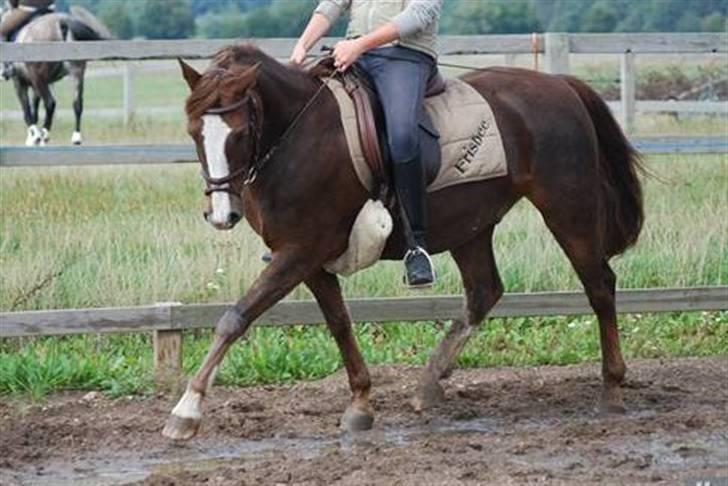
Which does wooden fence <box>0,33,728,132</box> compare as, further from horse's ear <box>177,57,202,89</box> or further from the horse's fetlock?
the horse's fetlock

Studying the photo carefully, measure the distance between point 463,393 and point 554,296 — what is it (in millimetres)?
1169

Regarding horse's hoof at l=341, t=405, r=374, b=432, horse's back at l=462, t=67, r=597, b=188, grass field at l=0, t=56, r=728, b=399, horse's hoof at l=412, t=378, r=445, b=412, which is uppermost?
horse's back at l=462, t=67, r=597, b=188

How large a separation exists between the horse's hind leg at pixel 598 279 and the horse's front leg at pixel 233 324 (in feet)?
5.20

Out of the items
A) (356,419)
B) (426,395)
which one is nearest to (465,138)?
(426,395)

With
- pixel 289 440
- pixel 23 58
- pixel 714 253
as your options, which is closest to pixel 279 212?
pixel 289 440

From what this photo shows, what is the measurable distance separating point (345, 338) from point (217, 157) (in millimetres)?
1441

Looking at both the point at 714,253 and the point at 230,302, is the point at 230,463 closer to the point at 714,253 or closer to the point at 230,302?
the point at 230,302

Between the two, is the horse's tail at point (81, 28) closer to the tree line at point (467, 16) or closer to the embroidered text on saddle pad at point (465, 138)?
the tree line at point (467, 16)

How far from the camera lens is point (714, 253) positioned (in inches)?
457

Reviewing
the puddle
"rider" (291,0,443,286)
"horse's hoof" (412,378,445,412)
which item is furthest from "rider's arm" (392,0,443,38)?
the puddle

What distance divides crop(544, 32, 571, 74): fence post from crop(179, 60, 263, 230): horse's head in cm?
454

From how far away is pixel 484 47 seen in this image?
11625mm

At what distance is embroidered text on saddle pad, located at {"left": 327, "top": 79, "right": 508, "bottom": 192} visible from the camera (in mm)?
8523

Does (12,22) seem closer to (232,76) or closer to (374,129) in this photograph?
(374,129)
